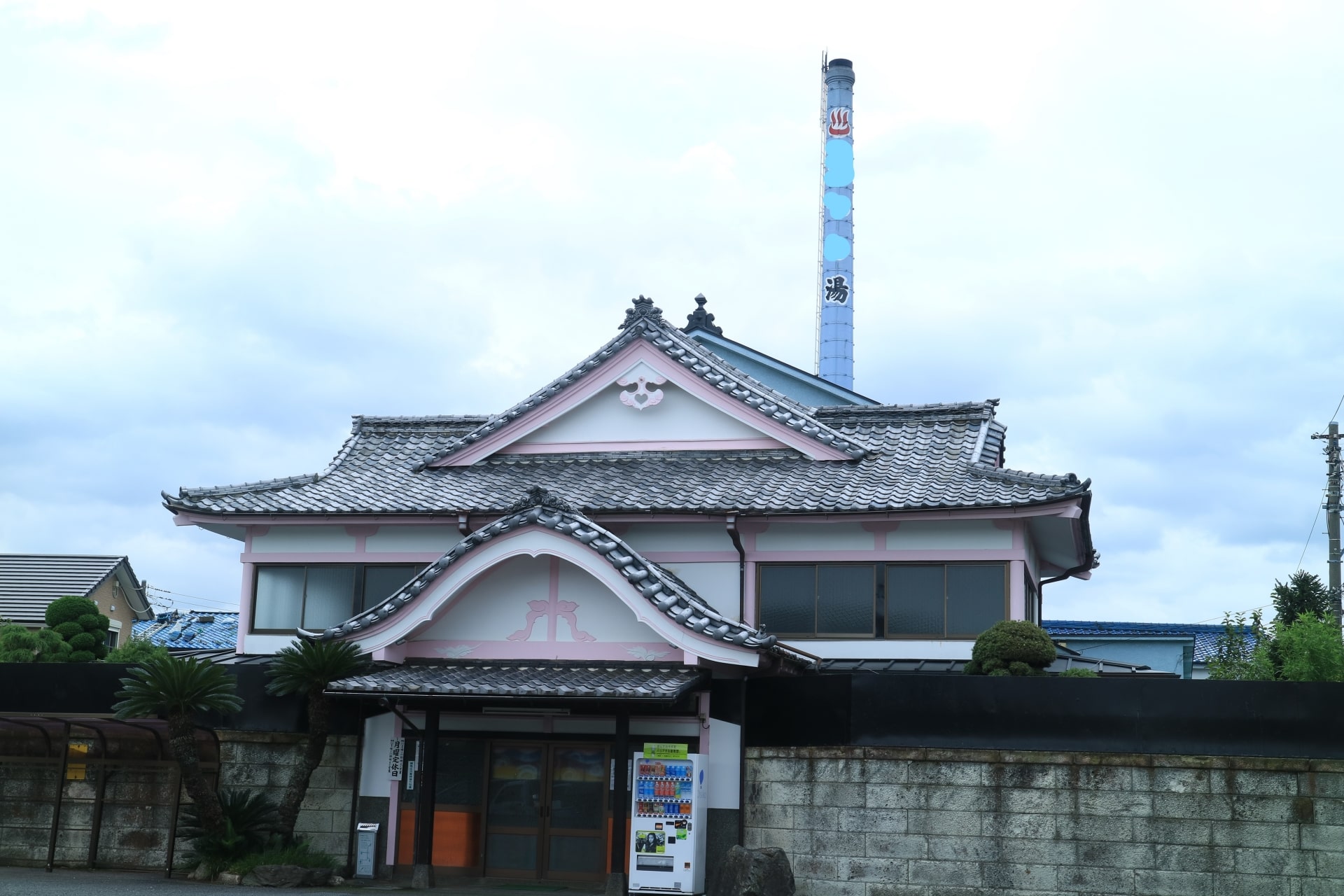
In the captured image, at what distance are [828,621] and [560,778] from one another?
5.10 m

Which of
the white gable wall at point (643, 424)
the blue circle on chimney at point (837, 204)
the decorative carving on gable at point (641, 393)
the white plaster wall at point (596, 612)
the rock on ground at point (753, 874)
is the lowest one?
the rock on ground at point (753, 874)

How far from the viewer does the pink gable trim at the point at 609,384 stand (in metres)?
24.4

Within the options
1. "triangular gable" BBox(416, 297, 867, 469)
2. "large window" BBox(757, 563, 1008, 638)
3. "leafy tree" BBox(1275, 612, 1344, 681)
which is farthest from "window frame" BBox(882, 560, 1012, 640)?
"leafy tree" BBox(1275, 612, 1344, 681)

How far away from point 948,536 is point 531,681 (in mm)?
7281

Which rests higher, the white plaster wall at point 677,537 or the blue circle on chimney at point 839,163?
the blue circle on chimney at point 839,163

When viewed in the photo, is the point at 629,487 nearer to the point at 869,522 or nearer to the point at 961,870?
the point at 869,522

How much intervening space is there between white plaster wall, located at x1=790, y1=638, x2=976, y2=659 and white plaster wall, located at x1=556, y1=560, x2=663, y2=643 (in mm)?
3180

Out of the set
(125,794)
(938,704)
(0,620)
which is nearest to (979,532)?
(938,704)

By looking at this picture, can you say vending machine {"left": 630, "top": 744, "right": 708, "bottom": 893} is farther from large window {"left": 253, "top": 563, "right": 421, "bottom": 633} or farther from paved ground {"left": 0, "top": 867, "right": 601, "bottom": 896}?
large window {"left": 253, "top": 563, "right": 421, "bottom": 633}

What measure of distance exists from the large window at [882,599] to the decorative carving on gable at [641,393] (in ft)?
14.2

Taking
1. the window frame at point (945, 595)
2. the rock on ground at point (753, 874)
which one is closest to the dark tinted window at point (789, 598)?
the window frame at point (945, 595)

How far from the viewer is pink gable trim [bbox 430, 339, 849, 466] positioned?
24.4 m

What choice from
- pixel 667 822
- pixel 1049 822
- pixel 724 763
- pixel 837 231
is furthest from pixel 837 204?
pixel 1049 822

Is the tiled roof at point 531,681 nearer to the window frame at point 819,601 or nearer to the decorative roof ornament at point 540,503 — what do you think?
the decorative roof ornament at point 540,503
